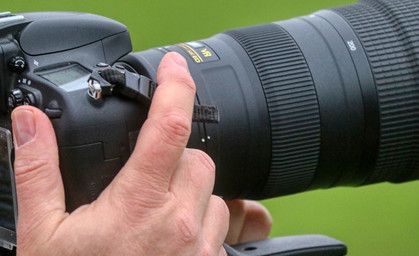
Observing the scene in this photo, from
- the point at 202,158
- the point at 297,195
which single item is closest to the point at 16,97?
the point at 202,158

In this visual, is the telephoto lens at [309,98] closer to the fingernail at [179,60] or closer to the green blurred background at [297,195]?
the fingernail at [179,60]

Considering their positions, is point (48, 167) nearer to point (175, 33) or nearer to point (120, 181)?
point (120, 181)

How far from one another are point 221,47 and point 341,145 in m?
0.27

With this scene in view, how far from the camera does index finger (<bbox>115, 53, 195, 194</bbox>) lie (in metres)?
1.35

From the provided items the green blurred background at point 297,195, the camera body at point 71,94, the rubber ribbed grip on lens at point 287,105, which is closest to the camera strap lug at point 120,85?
the camera body at point 71,94

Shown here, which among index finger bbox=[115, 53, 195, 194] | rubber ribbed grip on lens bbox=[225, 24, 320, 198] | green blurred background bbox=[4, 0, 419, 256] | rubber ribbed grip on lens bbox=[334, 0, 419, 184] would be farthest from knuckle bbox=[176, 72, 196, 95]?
green blurred background bbox=[4, 0, 419, 256]

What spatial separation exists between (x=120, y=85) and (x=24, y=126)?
0.50ft

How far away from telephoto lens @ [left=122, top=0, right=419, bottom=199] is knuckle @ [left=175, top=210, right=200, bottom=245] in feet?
0.70

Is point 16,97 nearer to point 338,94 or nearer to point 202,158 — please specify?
point 202,158

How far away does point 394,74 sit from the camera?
1.74 m

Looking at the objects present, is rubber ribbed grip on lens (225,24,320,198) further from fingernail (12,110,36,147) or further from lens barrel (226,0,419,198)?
fingernail (12,110,36,147)

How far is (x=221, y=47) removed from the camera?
1.70 meters

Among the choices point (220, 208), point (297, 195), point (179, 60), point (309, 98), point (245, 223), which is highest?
point (179, 60)

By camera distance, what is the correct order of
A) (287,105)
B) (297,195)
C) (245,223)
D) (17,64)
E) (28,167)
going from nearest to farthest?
(28,167) → (17,64) → (287,105) → (245,223) → (297,195)
